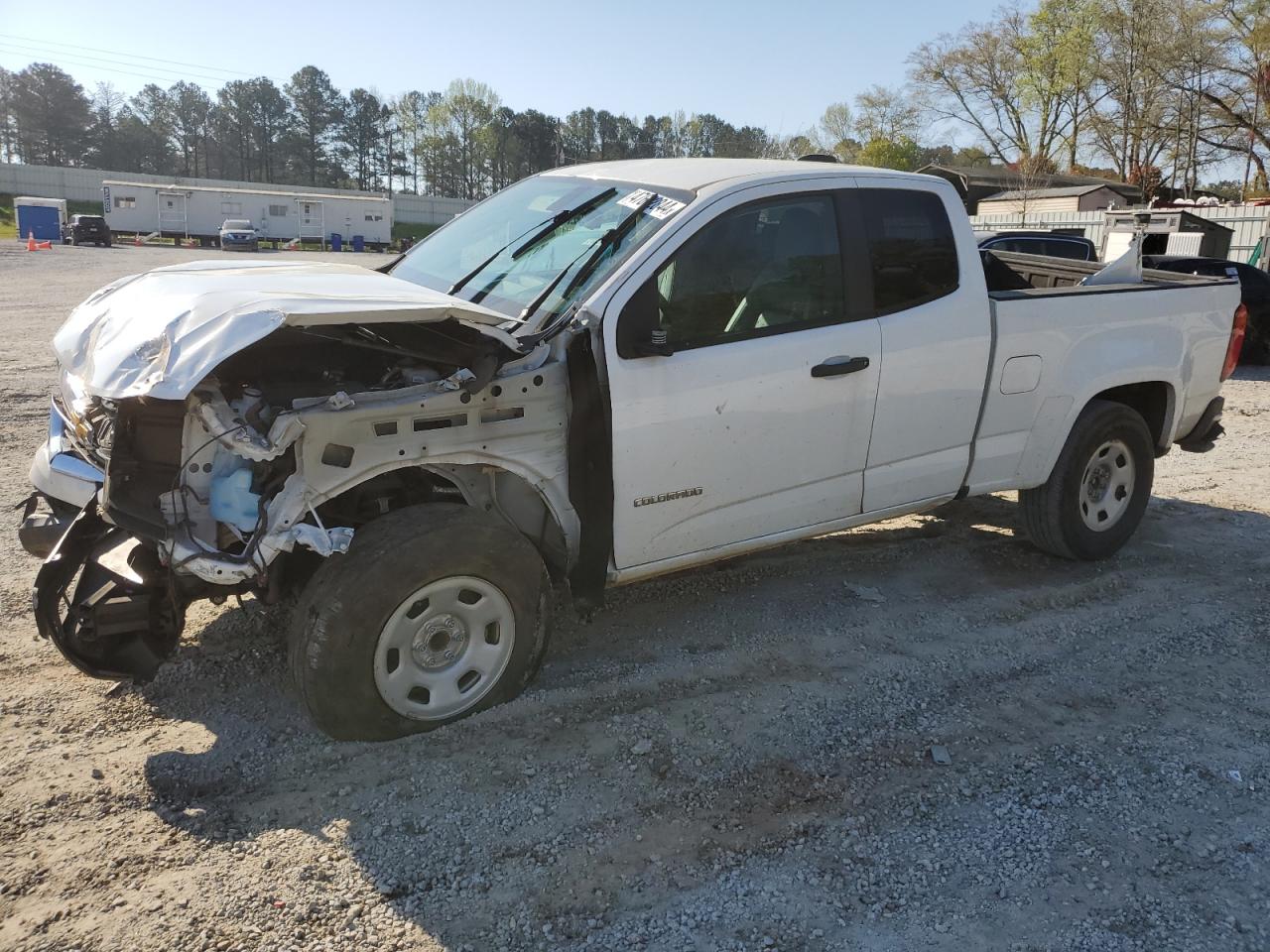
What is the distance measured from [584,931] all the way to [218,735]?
168 centimetres

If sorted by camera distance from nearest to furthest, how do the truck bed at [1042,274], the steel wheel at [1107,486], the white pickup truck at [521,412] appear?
the white pickup truck at [521,412] < the steel wheel at [1107,486] < the truck bed at [1042,274]

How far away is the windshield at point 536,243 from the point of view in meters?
3.94

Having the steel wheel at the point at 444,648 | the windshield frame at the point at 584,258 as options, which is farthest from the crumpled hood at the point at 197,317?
the steel wheel at the point at 444,648

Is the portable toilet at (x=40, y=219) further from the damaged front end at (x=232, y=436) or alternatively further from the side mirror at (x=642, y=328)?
the side mirror at (x=642, y=328)

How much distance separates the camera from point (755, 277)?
404 centimetres

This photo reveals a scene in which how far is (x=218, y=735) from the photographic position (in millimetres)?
3520

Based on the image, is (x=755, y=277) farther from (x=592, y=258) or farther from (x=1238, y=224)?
(x=1238, y=224)

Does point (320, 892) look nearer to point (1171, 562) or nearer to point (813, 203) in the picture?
point (813, 203)

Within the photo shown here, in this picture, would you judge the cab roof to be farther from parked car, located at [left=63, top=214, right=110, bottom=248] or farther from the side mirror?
parked car, located at [left=63, top=214, right=110, bottom=248]

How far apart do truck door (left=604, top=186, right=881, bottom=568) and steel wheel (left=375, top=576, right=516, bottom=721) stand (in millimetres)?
595

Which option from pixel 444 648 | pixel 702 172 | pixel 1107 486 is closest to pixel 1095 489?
pixel 1107 486

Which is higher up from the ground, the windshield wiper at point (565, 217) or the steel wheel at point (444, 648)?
the windshield wiper at point (565, 217)

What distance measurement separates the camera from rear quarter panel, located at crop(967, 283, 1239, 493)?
15.8 feet

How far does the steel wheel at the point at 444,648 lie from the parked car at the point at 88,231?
47.4 metres
